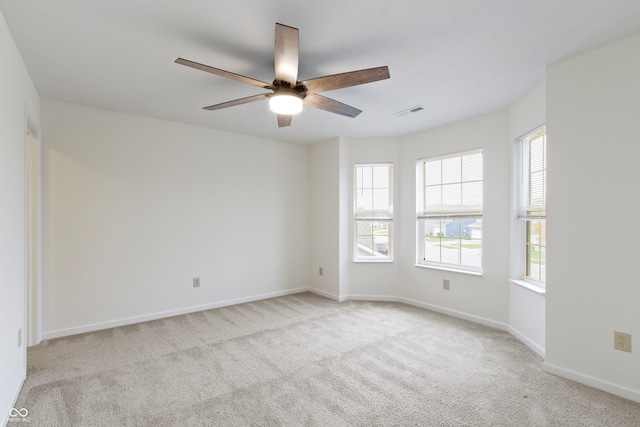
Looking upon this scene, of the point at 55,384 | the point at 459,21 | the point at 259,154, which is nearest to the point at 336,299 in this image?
the point at 259,154

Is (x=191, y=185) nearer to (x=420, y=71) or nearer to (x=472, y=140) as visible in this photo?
(x=420, y=71)

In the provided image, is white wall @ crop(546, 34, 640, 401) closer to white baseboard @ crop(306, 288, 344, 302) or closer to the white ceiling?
the white ceiling

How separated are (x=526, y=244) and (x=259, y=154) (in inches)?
147

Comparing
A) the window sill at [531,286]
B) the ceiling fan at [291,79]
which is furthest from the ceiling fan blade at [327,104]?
the window sill at [531,286]

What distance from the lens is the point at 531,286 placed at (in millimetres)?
3107

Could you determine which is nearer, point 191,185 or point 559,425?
point 559,425

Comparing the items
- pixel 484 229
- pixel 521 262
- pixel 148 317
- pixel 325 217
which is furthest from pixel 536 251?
pixel 148 317

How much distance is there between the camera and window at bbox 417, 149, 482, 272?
3900 mm

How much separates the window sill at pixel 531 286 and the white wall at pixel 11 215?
13.4 feet

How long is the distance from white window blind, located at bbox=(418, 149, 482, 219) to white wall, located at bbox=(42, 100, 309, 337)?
2.15 m

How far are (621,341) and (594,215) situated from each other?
36.1 inches

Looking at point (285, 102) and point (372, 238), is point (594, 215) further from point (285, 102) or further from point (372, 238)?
point (372, 238)

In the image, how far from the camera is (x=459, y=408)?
2.10 m

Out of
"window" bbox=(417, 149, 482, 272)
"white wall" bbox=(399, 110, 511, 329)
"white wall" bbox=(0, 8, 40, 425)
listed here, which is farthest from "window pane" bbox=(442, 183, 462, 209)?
"white wall" bbox=(0, 8, 40, 425)
